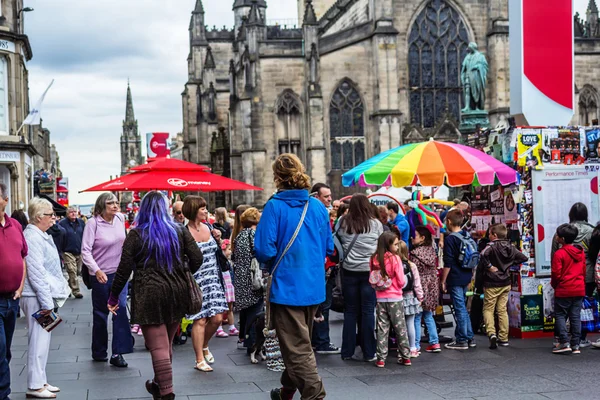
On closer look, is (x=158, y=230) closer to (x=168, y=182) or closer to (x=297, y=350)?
(x=297, y=350)

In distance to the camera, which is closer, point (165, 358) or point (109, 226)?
point (165, 358)

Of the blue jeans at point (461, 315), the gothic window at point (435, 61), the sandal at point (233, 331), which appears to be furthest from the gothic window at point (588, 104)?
the blue jeans at point (461, 315)

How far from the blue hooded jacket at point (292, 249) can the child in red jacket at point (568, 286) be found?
4.23 metres

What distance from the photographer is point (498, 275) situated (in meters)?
10.1

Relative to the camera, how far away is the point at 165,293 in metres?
6.67

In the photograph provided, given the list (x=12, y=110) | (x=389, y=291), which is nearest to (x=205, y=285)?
(x=389, y=291)

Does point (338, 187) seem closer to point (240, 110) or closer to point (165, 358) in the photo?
point (240, 110)

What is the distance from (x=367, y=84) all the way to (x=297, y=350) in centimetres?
3404

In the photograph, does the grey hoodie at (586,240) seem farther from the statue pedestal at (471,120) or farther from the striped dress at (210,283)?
the statue pedestal at (471,120)

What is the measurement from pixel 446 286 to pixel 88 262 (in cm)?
437

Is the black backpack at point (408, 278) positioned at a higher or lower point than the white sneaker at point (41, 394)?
higher

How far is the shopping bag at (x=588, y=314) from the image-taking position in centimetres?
1045

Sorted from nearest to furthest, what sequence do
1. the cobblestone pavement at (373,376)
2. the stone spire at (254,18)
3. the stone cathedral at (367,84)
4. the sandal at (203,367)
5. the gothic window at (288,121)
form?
the cobblestone pavement at (373,376) → the sandal at (203,367) → the stone cathedral at (367,84) → the gothic window at (288,121) → the stone spire at (254,18)

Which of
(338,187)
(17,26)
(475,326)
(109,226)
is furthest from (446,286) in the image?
(338,187)
